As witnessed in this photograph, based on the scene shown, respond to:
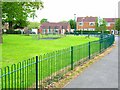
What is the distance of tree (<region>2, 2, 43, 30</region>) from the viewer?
106 feet

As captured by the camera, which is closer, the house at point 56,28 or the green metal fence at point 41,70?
the green metal fence at point 41,70

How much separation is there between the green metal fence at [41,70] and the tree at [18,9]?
1476cm

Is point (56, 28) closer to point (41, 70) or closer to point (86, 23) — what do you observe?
point (86, 23)

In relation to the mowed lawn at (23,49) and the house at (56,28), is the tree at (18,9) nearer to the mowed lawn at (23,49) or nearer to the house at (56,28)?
the mowed lawn at (23,49)

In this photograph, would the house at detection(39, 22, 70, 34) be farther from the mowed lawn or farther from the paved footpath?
the paved footpath

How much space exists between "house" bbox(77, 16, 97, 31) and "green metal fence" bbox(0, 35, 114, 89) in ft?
Answer: 299

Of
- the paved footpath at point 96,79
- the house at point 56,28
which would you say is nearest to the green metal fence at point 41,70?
the paved footpath at point 96,79

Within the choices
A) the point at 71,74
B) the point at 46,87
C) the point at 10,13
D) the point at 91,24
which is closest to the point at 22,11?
the point at 10,13

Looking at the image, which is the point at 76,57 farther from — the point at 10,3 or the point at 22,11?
the point at 22,11

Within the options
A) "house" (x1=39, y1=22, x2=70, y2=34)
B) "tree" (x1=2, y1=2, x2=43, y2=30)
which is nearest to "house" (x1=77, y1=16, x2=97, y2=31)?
"house" (x1=39, y1=22, x2=70, y2=34)

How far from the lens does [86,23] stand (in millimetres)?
112625

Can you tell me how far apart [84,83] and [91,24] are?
337ft

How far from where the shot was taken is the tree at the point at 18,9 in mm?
32312

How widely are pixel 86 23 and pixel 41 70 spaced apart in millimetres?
103201
